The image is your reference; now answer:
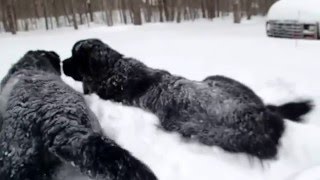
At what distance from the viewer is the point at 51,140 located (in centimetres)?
336

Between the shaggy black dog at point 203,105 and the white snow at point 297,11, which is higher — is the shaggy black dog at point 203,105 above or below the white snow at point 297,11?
below

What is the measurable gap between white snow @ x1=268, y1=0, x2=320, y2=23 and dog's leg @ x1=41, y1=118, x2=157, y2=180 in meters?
6.16

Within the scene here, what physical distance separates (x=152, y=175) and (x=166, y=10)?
18456 millimetres

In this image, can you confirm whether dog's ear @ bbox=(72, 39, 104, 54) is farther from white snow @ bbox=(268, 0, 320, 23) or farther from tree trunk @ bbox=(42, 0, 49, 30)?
tree trunk @ bbox=(42, 0, 49, 30)

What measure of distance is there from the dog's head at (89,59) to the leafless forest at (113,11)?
48.2 feet

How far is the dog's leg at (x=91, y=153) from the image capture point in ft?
9.82

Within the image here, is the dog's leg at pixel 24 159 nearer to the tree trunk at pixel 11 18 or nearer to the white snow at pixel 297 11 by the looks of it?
the white snow at pixel 297 11

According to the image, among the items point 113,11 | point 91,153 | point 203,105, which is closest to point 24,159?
point 91,153

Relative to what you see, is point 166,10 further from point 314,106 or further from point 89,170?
point 89,170

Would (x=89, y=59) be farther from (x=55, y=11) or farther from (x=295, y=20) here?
(x=55, y=11)

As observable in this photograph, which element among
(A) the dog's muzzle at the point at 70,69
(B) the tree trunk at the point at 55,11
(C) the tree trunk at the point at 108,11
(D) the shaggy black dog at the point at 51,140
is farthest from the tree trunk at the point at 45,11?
(D) the shaggy black dog at the point at 51,140

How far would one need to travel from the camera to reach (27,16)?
20969mm

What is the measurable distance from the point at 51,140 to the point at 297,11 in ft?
21.7

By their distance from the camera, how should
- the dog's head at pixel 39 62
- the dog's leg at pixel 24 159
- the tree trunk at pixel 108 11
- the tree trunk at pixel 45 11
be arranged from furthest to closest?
the tree trunk at pixel 45 11, the tree trunk at pixel 108 11, the dog's head at pixel 39 62, the dog's leg at pixel 24 159
